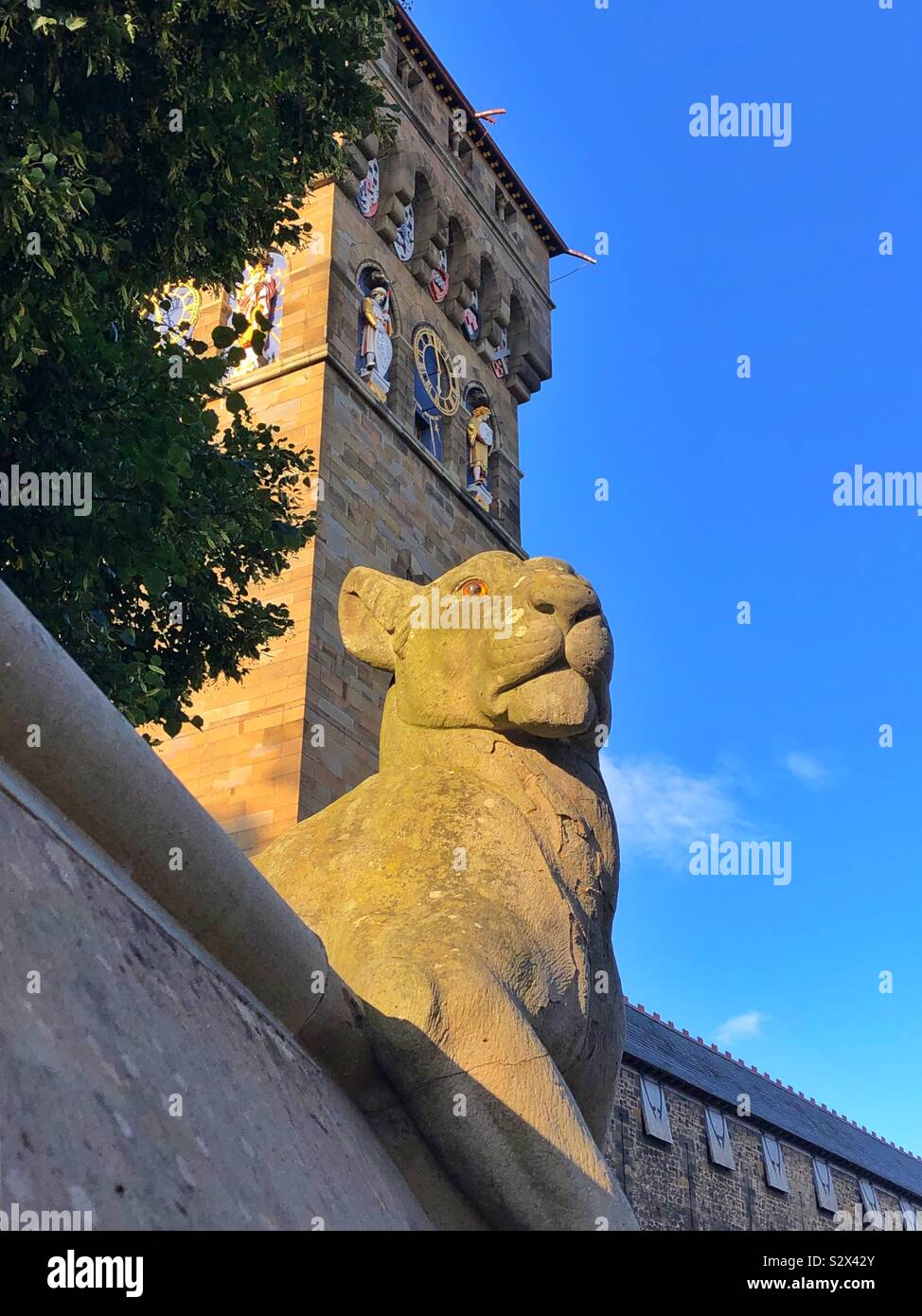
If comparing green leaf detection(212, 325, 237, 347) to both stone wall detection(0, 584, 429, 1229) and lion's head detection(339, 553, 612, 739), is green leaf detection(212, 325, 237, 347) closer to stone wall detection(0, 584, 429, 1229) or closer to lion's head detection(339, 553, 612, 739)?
lion's head detection(339, 553, 612, 739)

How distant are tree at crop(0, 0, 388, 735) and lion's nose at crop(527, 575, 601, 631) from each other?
146 inches

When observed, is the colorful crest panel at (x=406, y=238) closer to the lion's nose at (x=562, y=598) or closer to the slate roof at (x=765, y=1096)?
the slate roof at (x=765, y=1096)

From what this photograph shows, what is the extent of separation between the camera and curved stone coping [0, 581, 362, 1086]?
1.76 meters

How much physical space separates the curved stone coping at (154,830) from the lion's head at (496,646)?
2.96 feet

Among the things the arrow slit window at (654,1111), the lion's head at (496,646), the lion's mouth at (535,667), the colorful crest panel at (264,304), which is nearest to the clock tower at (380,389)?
the colorful crest panel at (264,304)

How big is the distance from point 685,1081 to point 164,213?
57.7 ft

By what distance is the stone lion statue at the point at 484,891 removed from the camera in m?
2.40

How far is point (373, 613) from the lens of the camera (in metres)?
3.41

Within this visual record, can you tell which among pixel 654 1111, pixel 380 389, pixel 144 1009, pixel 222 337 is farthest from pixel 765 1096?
pixel 144 1009

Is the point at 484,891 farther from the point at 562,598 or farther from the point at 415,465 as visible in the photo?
the point at 415,465

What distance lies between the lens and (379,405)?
755 inches

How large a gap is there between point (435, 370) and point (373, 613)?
744 inches

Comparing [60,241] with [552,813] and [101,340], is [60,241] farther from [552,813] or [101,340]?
[552,813]
